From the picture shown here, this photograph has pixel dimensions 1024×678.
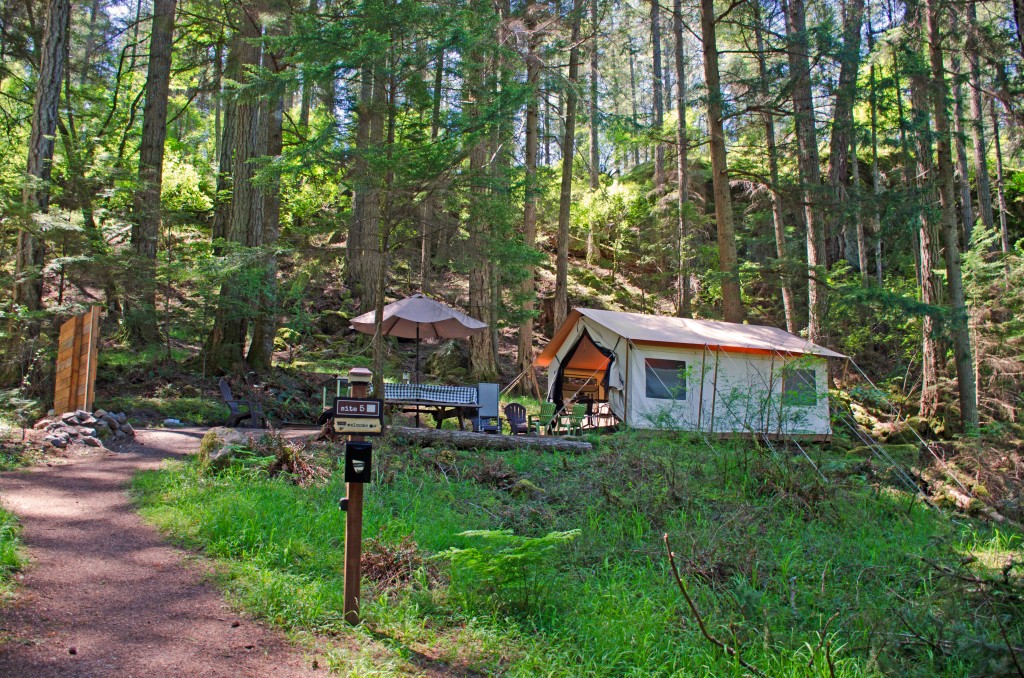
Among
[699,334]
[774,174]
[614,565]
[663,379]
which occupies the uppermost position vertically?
[774,174]

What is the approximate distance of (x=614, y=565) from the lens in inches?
191

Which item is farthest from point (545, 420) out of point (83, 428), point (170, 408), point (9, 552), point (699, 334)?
point (9, 552)

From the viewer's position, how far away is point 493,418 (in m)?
11.4

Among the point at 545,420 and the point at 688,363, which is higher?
the point at 688,363

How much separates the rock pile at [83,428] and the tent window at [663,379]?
26.1 feet

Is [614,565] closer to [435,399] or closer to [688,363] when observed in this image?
[435,399]

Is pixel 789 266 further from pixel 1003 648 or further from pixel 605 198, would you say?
pixel 1003 648

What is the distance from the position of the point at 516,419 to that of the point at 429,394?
182 centimetres

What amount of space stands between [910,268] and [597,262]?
9.35 meters

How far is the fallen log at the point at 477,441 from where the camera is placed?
826 cm

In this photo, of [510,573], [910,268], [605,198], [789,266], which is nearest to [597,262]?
[605,198]

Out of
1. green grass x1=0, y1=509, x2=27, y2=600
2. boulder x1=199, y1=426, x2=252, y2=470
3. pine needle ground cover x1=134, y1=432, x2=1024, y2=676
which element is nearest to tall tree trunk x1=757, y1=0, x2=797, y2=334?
pine needle ground cover x1=134, y1=432, x2=1024, y2=676

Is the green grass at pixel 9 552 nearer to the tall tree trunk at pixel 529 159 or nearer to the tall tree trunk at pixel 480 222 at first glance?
the tall tree trunk at pixel 480 222

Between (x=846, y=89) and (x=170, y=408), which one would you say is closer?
(x=170, y=408)
